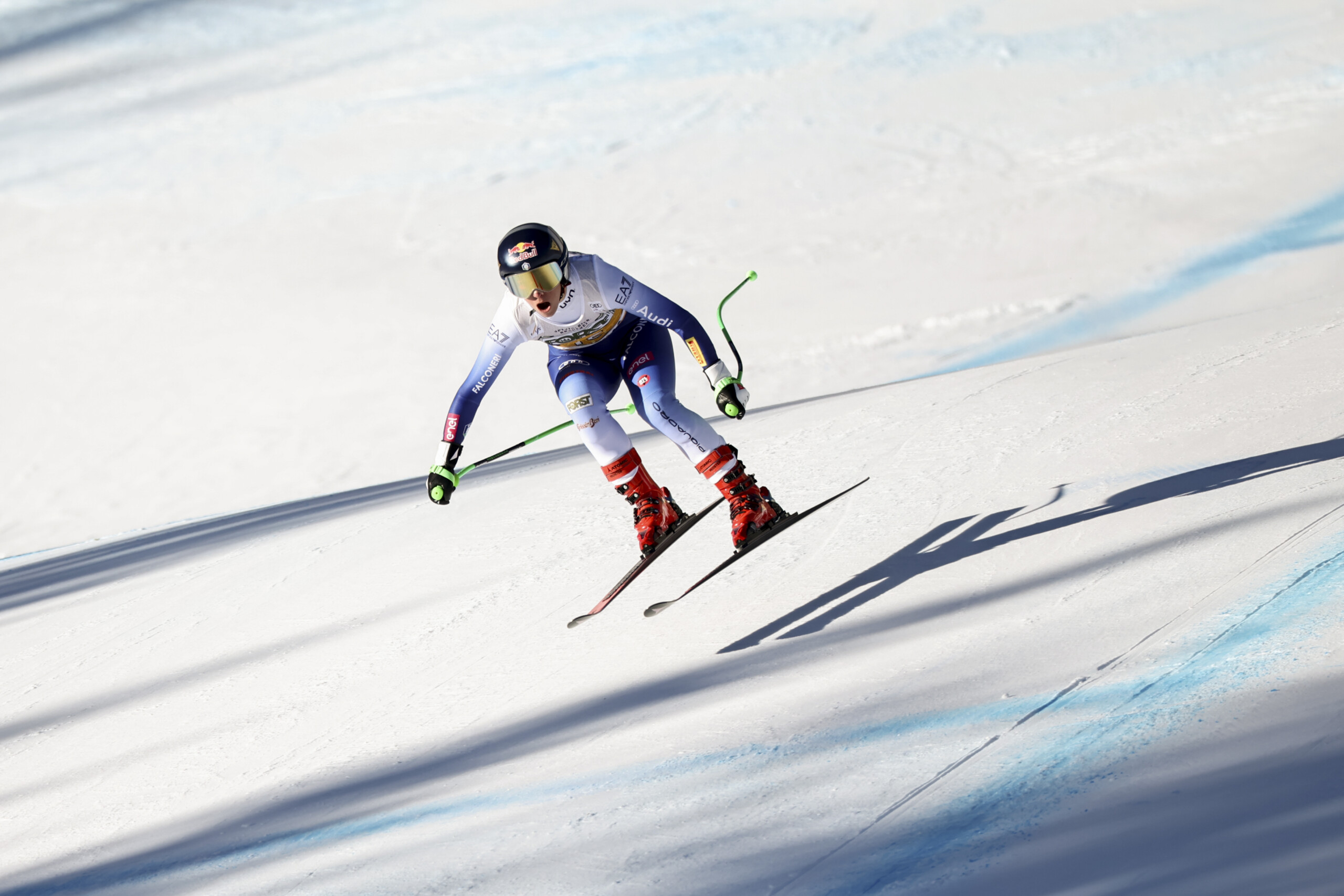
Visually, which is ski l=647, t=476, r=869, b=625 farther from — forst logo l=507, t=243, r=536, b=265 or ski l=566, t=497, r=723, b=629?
forst logo l=507, t=243, r=536, b=265

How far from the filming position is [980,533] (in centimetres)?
417

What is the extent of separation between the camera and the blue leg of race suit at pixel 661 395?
13.8ft

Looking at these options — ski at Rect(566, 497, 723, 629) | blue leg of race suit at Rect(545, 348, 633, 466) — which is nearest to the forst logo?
blue leg of race suit at Rect(545, 348, 633, 466)

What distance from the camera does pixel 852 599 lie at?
12.5 feet

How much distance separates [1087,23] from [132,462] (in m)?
16.3

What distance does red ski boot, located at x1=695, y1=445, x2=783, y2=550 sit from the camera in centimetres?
416

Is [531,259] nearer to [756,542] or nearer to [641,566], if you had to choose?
[641,566]

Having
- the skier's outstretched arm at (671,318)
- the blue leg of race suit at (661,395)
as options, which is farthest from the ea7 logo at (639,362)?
the skier's outstretched arm at (671,318)

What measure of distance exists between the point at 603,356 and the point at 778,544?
A: 1009 mm

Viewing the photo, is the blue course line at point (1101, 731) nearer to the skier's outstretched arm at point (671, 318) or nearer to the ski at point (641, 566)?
the ski at point (641, 566)

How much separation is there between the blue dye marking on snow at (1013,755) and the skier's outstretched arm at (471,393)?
149cm

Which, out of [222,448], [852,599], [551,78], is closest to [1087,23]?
[551,78]

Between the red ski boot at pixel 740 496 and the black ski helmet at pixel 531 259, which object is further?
the red ski boot at pixel 740 496

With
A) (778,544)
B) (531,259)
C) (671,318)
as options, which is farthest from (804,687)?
(531,259)
